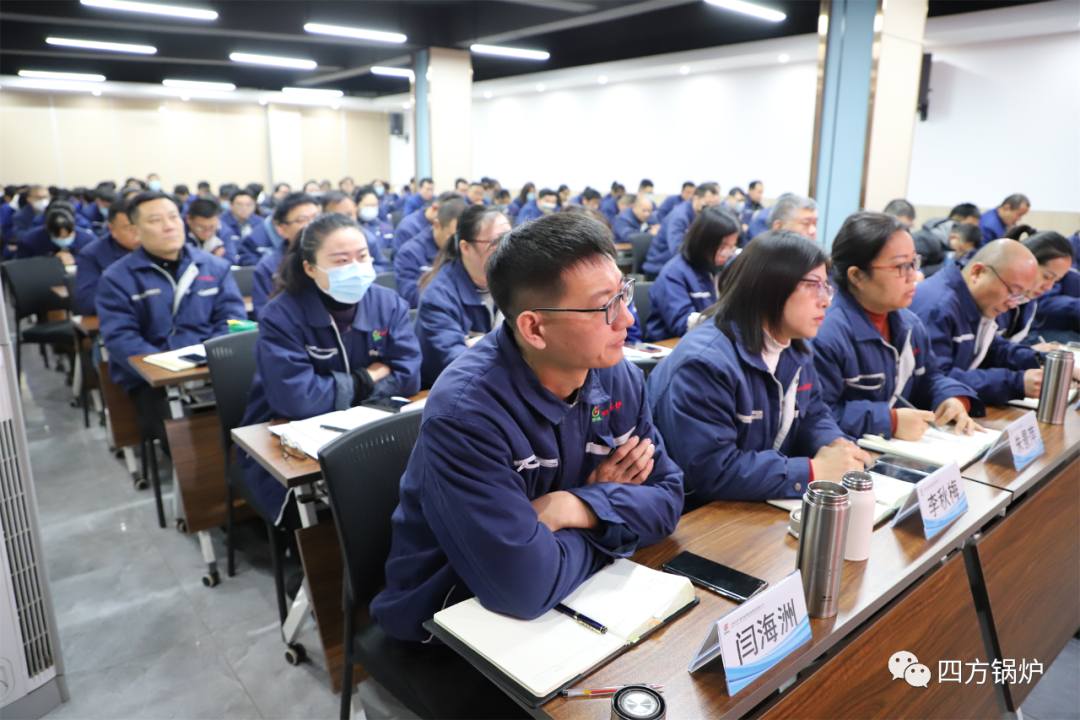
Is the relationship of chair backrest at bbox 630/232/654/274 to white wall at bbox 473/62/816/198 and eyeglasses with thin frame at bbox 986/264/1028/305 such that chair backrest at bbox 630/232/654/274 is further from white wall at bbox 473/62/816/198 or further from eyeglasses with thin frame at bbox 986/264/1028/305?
eyeglasses with thin frame at bbox 986/264/1028/305

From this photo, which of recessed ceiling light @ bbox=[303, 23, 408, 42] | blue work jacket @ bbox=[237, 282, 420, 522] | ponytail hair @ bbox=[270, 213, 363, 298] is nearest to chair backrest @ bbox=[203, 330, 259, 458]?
blue work jacket @ bbox=[237, 282, 420, 522]

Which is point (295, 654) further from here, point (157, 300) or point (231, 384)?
point (157, 300)

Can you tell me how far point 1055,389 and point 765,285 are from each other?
46.7 inches

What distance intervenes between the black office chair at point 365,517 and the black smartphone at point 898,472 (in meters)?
1.18

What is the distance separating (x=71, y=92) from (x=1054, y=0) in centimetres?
1785

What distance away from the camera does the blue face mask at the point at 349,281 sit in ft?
7.94

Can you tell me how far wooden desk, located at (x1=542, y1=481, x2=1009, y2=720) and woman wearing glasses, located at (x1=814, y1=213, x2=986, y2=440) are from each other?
1.82 feet

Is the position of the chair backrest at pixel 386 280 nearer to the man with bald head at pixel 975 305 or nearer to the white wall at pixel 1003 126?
the man with bald head at pixel 975 305

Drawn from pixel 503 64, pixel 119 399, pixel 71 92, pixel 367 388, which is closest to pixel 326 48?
pixel 503 64

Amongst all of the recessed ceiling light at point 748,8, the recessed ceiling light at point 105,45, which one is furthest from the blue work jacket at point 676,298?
the recessed ceiling light at point 105,45

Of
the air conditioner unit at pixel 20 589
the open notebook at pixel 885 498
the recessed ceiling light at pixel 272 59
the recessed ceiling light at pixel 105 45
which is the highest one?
the recessed ceiling light at pixel 105 45

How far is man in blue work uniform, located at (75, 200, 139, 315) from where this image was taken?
4.01 meters

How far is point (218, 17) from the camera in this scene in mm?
8531

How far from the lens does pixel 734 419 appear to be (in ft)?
5.83
